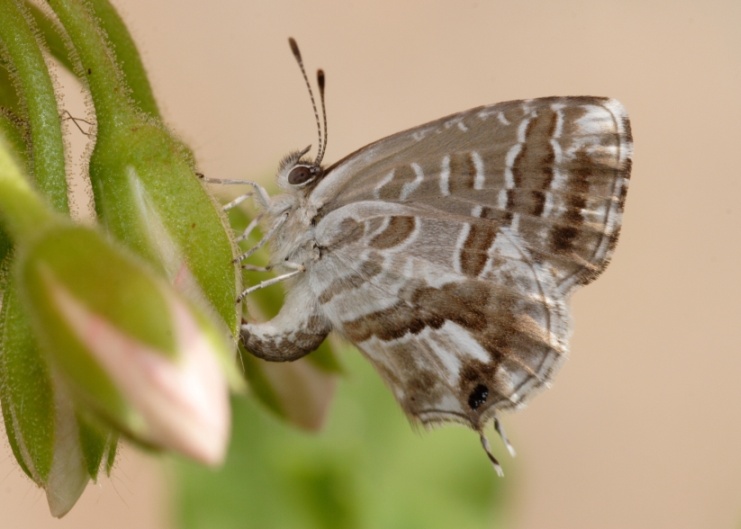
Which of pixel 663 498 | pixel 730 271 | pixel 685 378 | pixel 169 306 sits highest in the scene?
pixel 169 306

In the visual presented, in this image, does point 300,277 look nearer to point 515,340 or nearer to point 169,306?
point 515,340

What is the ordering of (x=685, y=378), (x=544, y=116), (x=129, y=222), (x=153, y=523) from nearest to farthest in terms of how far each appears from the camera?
(x=129, y=222)
(x=544, y=116)
(x=153, y=523)
(x=685, y=378)

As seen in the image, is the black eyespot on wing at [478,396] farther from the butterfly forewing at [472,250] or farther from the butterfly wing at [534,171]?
the butterfly wing at [534,171]

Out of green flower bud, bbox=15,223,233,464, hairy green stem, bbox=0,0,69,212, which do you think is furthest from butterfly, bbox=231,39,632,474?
green flower bud, bbox=15,223,233,464

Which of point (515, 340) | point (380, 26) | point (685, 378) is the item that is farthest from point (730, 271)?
point (515, 340)

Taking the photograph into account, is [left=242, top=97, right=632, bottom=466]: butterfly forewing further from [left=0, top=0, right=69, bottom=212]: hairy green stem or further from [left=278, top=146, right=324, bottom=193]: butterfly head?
[left=0, top=0, right=69, bottom=212]: hairy green stem

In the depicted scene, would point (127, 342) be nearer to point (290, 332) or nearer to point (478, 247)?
point (290, 332)
